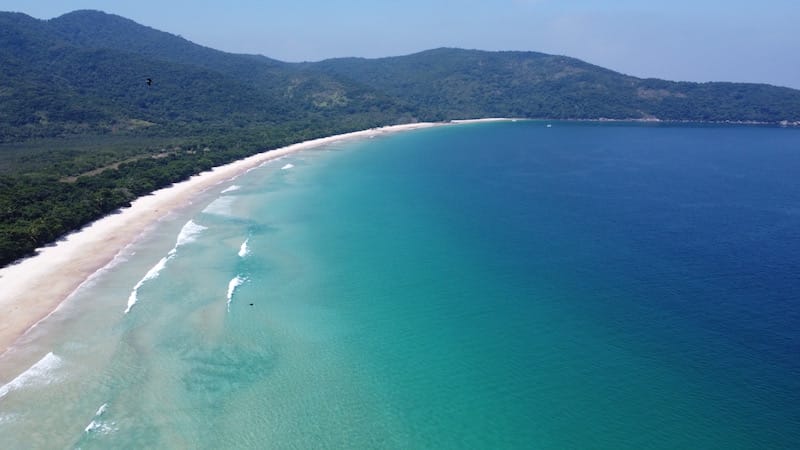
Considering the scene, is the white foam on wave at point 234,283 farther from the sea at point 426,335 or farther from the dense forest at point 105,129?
the dense forest at point 105,129

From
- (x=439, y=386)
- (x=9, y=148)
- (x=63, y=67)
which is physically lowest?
(x=439, y=386)

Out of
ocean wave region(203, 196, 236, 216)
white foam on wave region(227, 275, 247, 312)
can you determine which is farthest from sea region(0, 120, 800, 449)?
ocean wave region(203, 196, 236, 216)

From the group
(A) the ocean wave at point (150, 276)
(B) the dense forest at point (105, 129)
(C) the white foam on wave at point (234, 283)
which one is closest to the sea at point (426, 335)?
(A) the ocean wave at point (150, 276)

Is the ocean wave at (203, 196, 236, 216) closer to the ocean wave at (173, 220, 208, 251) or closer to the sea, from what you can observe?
the sea

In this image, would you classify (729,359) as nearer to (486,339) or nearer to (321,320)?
(486,339)

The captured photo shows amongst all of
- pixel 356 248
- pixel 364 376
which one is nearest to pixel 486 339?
pixel 364 376

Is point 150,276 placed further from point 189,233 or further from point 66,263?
point 189,233
